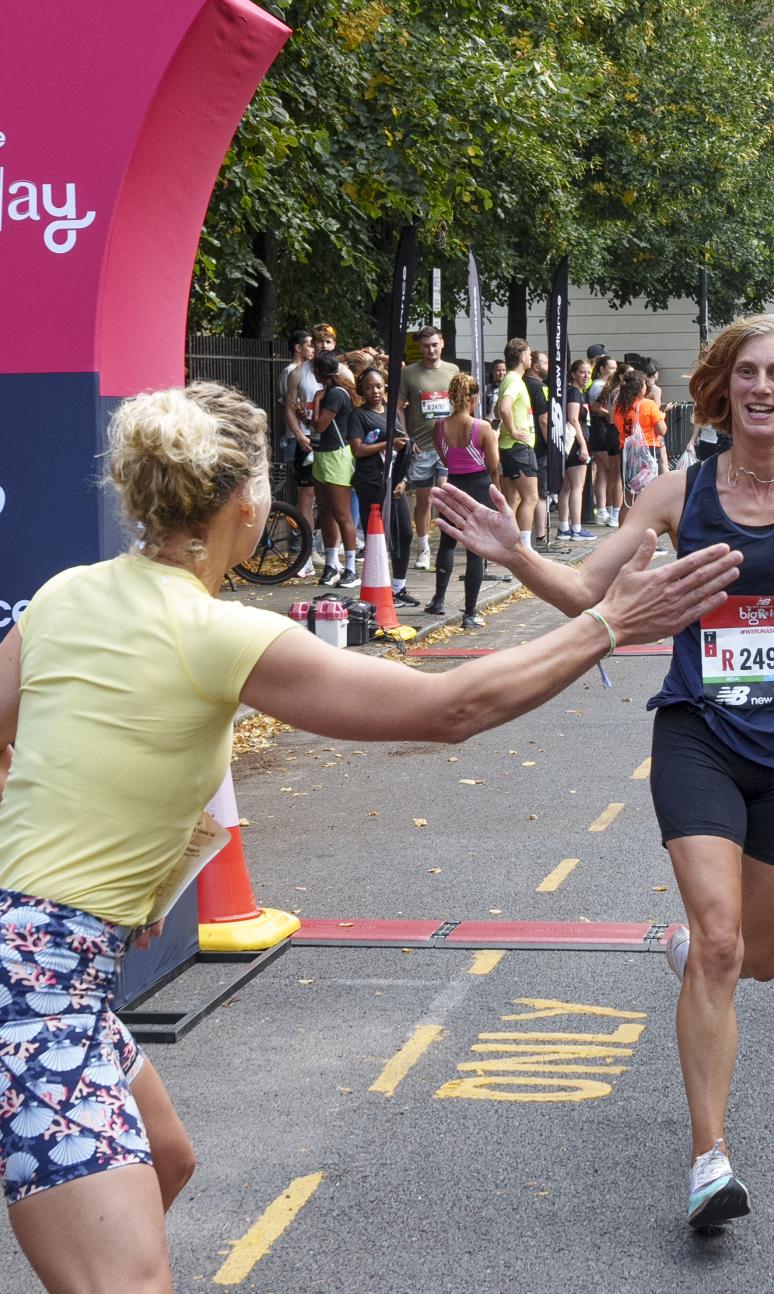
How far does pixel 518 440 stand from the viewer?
57.6 feet

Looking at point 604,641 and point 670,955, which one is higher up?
point 604,641

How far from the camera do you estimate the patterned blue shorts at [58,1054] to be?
7.98 ft

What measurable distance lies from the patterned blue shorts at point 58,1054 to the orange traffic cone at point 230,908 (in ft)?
11.4

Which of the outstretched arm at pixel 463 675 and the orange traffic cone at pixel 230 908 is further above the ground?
the outstretched arm at pixel 463 675

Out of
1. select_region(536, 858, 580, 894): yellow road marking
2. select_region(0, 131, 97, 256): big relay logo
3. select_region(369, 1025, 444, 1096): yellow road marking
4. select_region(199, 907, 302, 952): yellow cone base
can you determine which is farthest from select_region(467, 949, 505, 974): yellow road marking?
select_region(0, 131, 97, 256): big relay logo

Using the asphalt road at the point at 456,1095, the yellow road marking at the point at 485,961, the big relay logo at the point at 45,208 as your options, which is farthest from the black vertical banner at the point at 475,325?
the big relay logo at the point at 45,208

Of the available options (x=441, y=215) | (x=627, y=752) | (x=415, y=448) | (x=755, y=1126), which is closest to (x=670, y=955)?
(x=755, y=1126)

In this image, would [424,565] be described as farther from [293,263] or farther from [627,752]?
[627,752]

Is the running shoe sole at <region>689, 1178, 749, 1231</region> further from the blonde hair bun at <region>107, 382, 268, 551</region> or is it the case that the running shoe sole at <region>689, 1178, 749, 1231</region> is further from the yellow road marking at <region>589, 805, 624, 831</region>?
the yellow road marking at <region>589, 805, 624, 831</region>

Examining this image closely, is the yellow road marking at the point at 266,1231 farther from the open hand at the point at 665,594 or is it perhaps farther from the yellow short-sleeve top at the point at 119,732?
the open hand at the point at 665,594

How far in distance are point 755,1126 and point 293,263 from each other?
60.1 ft

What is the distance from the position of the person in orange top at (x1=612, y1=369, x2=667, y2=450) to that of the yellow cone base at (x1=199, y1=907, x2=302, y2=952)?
14.5m

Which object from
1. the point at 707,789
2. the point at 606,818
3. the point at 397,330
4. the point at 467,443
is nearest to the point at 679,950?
the point at 707,789

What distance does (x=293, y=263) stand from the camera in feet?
71.2
